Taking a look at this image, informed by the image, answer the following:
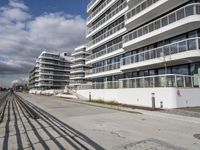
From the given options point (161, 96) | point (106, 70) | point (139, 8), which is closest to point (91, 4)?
point (106, 70)

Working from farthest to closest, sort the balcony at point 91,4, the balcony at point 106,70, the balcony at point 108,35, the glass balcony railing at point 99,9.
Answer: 1. the balcony at point 91,4
2. the glass balcony railing at point 99,9
3. the balcony at point 106,70
4. the balcony at point 108,35

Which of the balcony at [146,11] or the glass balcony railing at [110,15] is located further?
the glass balcony railing at [110,15]

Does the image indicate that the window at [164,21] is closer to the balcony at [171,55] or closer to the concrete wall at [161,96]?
the balcony at [171,55]

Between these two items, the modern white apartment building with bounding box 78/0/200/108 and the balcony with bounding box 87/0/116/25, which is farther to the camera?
the balcony with bounding box 87/0/116/25

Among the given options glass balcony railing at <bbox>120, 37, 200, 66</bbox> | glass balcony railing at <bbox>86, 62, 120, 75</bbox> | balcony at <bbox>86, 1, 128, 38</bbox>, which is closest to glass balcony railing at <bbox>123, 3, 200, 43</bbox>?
glass balcony railing at <bbox>120, 37, 200, 66</bbox>

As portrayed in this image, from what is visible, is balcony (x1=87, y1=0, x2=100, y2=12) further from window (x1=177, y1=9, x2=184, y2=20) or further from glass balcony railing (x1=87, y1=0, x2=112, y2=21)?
window (x1=177, y1=9, x2=184, y2=20)

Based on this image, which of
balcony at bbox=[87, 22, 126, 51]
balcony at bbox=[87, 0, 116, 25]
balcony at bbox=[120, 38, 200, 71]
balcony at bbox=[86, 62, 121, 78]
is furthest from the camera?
balcony at bbox=[87, 0, 116, 25]

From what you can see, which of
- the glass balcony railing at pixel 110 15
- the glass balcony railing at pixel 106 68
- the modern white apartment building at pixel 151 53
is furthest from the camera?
the glass balcony railing at pixel 106 68

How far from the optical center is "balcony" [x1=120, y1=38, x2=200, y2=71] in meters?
19.0

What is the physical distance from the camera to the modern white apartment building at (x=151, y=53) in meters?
18.9

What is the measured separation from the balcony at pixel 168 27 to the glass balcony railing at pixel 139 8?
259cm

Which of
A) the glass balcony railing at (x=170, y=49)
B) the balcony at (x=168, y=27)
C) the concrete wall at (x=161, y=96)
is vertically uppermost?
the balcony at (x=168, y=27)

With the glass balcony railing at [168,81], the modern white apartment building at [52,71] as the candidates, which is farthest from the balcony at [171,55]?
the modern white apartment building at [52,71]

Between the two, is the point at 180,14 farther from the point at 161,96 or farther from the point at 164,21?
the point at 161,96
